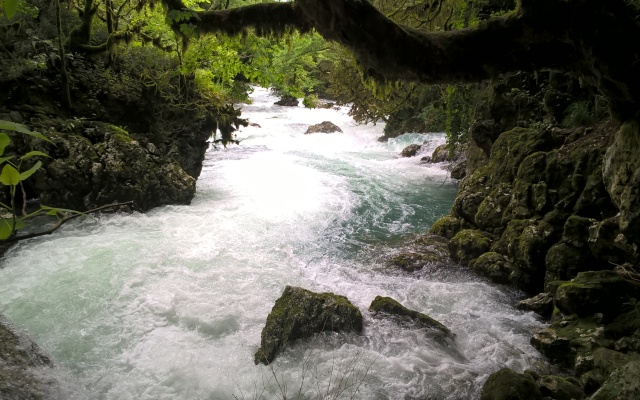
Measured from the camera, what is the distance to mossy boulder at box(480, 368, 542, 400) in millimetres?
3852

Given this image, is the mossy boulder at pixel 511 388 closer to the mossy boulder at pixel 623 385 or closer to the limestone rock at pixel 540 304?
the mossy boulder at pixel 623 385

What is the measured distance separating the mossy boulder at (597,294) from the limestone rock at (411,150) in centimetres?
1282

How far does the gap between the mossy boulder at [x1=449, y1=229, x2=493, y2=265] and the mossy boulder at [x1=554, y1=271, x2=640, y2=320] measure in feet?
6.98

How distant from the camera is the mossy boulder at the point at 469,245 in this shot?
23.9ft

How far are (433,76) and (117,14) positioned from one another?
9.57 m

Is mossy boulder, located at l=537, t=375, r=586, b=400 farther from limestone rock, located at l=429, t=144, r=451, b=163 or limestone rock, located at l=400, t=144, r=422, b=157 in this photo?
limestone rock, located at l=400, t=144, r=422, b=157

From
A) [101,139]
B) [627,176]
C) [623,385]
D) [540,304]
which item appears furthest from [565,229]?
[101,139]

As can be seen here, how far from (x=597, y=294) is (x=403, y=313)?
7.79 feet

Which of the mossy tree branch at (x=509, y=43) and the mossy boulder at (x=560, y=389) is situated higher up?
the mossy tree branch at (x=509, y=43)

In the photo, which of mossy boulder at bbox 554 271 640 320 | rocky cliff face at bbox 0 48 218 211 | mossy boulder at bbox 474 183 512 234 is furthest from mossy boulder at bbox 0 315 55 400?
mossy boulder at bbox 474 183 512 234

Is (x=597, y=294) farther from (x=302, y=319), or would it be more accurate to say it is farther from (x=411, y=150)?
(x=411, y=150)

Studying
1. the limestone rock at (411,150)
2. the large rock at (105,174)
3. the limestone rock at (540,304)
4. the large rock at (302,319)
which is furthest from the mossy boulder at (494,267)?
the limestone rock at (411,150)

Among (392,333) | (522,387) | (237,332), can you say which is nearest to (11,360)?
(237,332)

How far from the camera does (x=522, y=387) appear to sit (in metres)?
3.89
